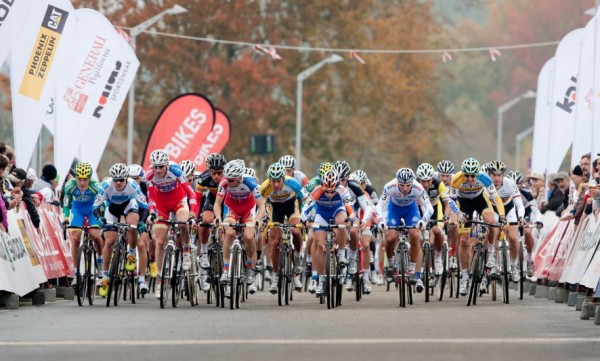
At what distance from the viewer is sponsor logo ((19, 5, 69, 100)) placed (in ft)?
82.5

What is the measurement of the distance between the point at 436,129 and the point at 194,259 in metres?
49.9

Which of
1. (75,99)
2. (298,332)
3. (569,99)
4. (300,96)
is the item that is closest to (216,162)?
(298,332)

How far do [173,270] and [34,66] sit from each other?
5.46m

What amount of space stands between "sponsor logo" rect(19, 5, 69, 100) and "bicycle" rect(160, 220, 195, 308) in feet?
13.8

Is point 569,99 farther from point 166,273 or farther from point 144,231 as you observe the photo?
point 166,273

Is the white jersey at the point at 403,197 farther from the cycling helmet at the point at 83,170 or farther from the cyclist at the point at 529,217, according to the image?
the cyclist at the point at 529,217

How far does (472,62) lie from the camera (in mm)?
122312

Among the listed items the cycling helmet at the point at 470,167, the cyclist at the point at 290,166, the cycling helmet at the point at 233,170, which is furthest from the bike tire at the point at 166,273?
the cyclist at the point at 290,166

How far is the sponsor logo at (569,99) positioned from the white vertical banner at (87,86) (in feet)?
27.3

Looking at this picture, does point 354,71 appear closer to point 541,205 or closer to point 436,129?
point 436,129

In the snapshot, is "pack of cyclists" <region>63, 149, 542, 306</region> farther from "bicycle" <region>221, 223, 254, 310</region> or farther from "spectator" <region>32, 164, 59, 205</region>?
"spectator" <region>32, 164, 59, 205</region>

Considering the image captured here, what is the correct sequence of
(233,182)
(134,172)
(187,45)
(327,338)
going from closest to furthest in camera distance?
→ (327,338) → (233,182) → (134,172) → (187,45)

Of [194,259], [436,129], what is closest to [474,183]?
[194,259]

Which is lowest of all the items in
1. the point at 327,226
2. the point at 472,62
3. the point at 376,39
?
the point at 327,226
